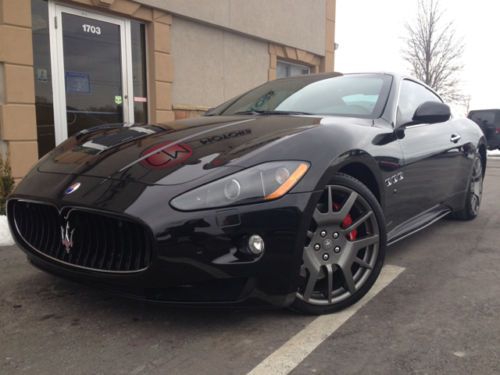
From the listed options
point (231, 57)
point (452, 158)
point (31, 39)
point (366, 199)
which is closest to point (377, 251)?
point (366, 199)

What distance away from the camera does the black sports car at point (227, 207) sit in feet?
6.49

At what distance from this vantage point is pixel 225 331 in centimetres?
220

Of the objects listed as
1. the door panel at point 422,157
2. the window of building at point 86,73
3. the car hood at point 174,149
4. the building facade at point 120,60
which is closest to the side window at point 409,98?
the door panel at point 422,157

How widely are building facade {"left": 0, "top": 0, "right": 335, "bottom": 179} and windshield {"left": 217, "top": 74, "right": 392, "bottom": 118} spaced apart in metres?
2.38

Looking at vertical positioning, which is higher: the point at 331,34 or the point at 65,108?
the point at 331,34

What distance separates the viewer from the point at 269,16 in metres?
9.35

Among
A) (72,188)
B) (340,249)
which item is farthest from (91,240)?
(340,249)

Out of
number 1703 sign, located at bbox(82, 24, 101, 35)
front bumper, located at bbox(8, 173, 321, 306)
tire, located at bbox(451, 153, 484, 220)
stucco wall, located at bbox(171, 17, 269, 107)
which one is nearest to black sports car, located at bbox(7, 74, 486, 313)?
front bumper, located at bbox(8, 173, 321, 306)

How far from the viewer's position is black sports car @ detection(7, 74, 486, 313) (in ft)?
6.49

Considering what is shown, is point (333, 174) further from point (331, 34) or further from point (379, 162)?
point (331, 34)

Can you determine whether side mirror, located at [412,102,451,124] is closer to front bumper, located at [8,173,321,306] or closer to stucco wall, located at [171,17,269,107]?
front bumper, located at [8,173,321,306]

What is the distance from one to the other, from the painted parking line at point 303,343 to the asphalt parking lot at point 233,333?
0.03 m

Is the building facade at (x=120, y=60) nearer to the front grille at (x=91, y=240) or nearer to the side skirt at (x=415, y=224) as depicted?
the front grille at (x=91, y=240)

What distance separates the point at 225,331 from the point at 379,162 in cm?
130
